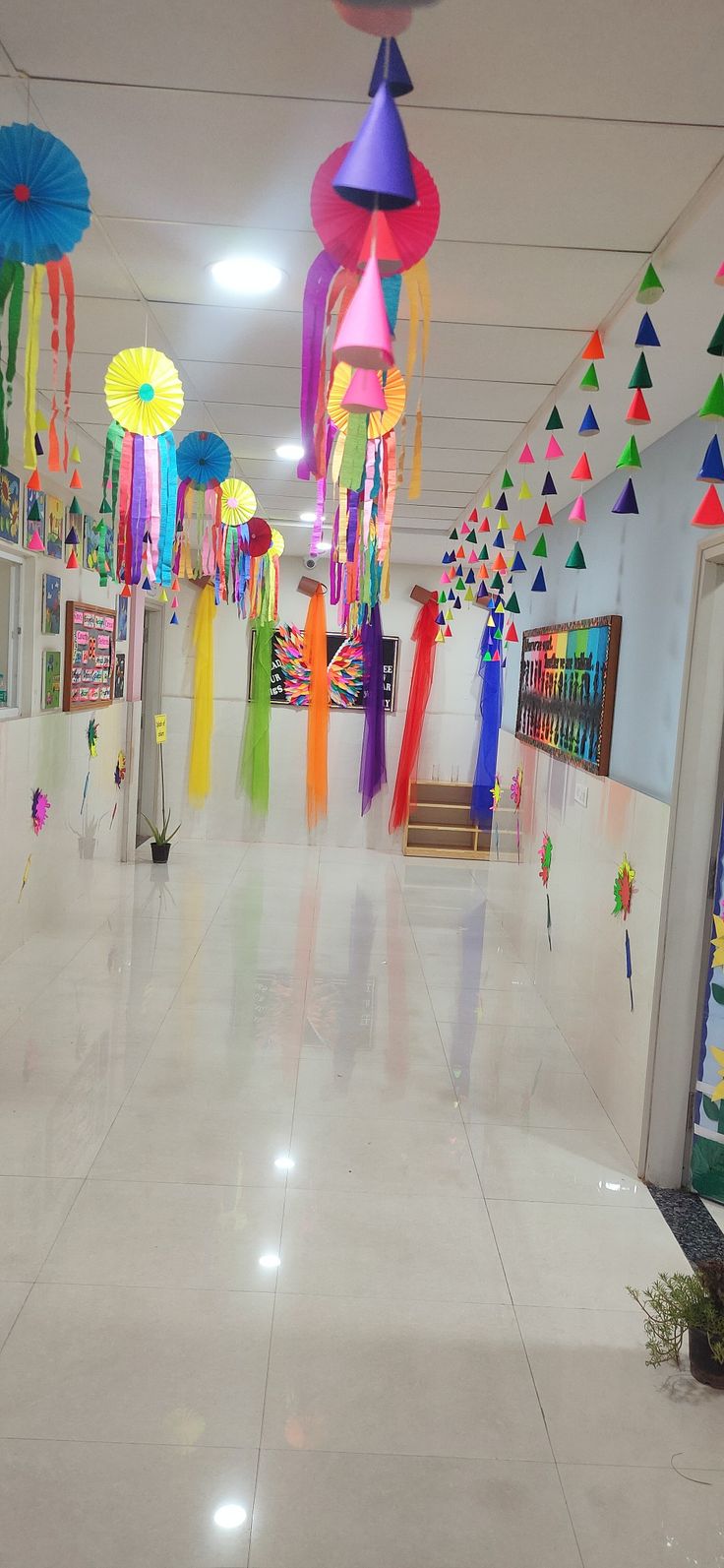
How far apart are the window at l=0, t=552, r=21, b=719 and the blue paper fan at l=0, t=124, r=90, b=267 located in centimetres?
355

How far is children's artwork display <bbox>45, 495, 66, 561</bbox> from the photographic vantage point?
5.61 metres

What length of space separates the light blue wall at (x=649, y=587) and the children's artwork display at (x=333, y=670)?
4.63 m

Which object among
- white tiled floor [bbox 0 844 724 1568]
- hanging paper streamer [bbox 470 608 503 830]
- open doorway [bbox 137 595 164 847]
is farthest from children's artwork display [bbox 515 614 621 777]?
open doorway [bbox 137 595 164 847]

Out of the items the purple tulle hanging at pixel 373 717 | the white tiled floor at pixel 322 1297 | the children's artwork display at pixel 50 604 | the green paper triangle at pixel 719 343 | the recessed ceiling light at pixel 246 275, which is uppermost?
the recessed ceiling light at pixel 246 275

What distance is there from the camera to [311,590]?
9.49 metres

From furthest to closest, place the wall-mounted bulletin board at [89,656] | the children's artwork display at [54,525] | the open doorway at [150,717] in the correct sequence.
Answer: the open doorway at [150,717] → the wall-mounted bulletin board at [89,656] → the children's artwork display at [54,525]

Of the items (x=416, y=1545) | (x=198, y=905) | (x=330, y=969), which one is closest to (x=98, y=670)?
(x=198, y=905)

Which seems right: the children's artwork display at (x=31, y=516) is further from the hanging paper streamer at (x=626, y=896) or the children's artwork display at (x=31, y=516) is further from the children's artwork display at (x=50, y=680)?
the hanging paper streamer at (x=626, y=896)

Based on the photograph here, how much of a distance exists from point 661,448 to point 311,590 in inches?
229

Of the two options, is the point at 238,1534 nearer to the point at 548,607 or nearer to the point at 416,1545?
the point at 416,1545

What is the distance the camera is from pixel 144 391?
9.79 ft

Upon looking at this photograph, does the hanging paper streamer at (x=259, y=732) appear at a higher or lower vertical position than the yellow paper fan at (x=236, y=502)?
lower

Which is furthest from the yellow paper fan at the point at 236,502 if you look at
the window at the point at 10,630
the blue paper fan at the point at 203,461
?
the window at the point at 10,630

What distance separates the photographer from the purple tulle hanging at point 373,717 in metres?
9.41
